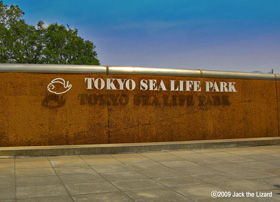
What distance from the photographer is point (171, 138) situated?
12.0m

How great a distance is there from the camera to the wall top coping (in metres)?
10.5

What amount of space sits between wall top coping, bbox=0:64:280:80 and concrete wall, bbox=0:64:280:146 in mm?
34

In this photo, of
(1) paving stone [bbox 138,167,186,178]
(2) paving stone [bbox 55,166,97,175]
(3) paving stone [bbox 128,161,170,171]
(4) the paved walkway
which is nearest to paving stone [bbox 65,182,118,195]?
(4) the paved walkway

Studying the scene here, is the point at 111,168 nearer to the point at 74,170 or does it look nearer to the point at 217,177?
the point at 74,170

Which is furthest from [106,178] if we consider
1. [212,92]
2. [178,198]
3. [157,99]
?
[212,92]

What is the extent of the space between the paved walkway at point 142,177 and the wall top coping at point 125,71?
3.12 metres

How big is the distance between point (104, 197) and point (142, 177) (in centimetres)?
176

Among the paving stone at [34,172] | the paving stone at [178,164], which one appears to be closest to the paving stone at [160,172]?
the paving stone at [178,164]

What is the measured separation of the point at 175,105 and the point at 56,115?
458 centimetres

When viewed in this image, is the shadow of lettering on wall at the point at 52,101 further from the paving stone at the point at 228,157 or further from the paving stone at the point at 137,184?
the paving stone at the point at 228,157

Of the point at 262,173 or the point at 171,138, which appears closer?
the point at 262,173

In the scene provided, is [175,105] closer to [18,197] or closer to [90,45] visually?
[18,197]

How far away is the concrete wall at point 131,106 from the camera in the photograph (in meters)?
10.4

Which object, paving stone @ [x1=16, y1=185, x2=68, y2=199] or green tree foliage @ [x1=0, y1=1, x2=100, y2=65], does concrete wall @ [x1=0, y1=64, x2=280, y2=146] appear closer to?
paving stone @ [x1=16, y1=185, x2=68, y2=199]
